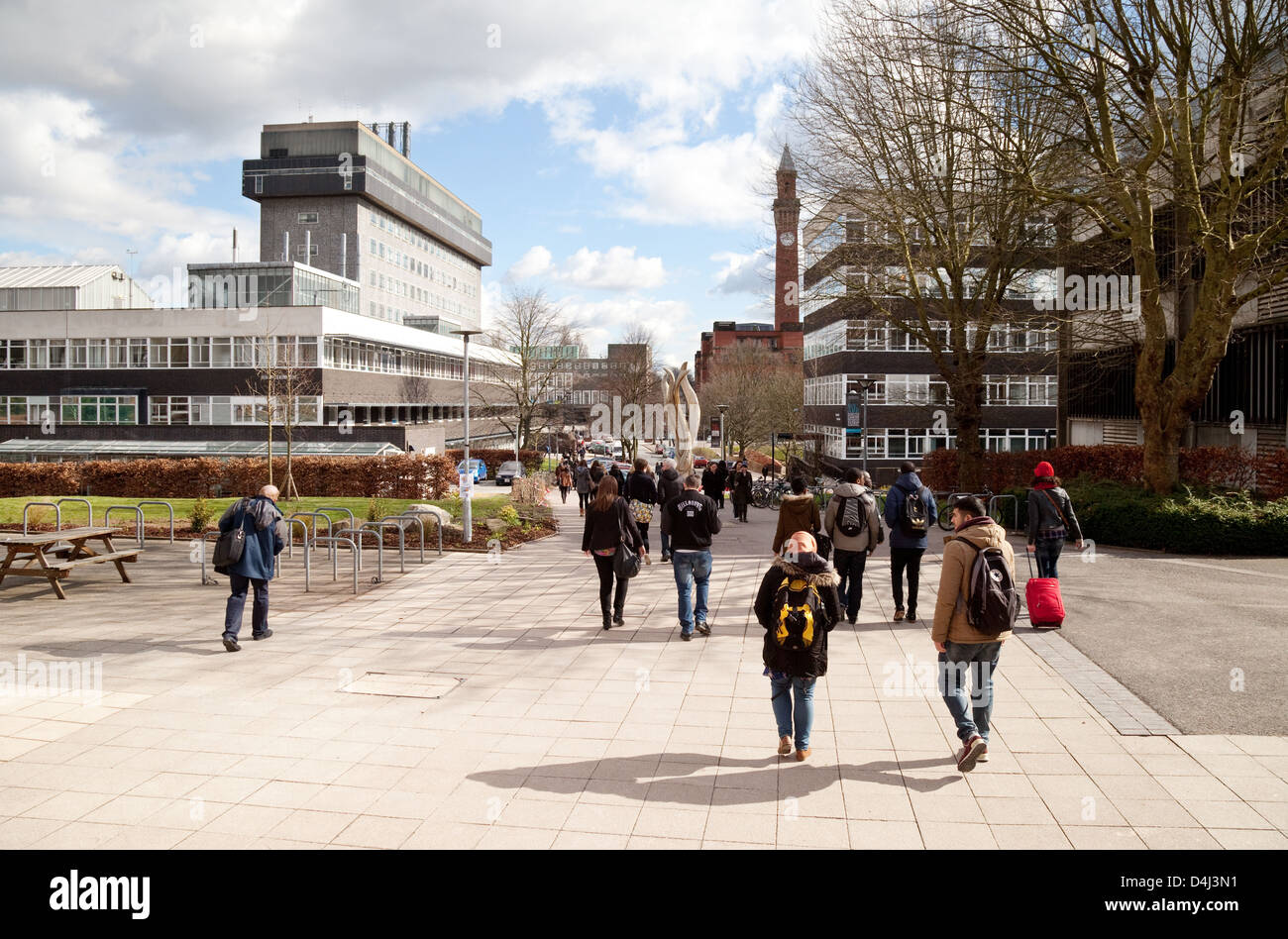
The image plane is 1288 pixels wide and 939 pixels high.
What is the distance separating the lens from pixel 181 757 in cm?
648

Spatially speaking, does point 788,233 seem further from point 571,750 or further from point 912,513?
point 571,750

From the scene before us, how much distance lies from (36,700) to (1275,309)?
23.3 meters

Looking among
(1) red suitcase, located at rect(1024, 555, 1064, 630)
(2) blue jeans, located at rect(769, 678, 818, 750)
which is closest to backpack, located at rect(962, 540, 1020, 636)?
(2) blue jeans, located at rect(769, 678, 818, 750)

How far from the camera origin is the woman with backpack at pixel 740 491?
24.6 m

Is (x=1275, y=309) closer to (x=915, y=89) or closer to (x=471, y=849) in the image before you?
(x=915, y=89)

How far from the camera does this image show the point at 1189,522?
1669 cm

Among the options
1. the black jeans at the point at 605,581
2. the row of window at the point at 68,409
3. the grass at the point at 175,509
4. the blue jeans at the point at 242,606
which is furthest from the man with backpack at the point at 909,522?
the row of window at the point at 68,409

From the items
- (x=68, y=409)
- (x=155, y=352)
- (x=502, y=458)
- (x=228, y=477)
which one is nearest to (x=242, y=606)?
(x=228, y=477)

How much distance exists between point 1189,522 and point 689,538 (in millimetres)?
11085

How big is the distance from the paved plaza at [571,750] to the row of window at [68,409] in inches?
1859

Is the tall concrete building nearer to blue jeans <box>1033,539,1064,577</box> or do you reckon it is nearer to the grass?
the grass

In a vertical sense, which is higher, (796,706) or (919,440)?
(919,440)

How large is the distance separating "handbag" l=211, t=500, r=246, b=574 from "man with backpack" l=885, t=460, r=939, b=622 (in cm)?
674

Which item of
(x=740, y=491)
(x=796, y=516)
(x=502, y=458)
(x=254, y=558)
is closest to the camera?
(x=254, y=558)
